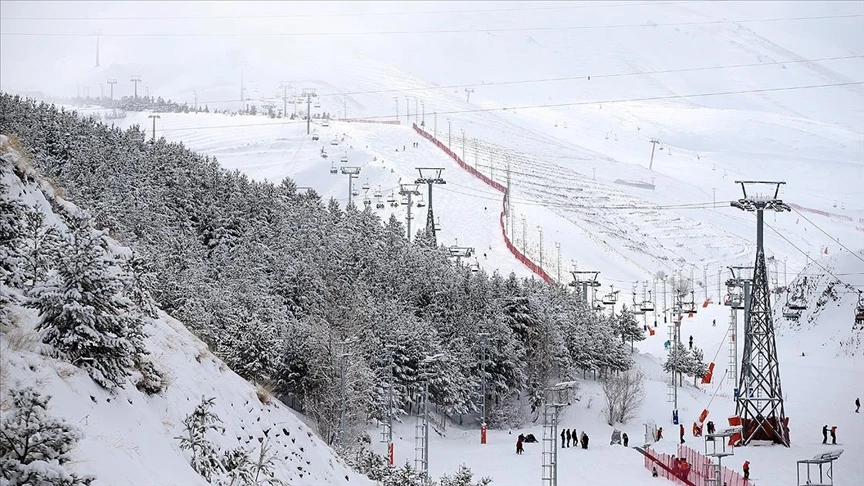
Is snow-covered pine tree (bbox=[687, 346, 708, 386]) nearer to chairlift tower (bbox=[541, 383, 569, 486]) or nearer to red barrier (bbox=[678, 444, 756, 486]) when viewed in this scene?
chairlift tower (bbox=[541, 383, 569, 486])

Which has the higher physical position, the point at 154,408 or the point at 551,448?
the point at 154,408

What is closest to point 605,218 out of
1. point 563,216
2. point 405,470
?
point 563,216

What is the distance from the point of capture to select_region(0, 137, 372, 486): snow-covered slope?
1541 cm

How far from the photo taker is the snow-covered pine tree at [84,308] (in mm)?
16000

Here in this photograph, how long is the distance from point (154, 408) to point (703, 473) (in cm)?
3070

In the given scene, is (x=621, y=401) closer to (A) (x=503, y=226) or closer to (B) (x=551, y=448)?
(B) (x=551, y=448)

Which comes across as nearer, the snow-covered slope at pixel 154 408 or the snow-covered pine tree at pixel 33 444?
the snow-covered pine tree at pixel 33 444

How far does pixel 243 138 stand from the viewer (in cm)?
19475

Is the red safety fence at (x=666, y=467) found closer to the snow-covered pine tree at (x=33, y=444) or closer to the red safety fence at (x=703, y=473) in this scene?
the red safety fence at (x=703, y=473)

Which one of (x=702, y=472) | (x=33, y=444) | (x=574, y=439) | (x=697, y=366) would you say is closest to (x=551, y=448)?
(x=702, y=472)

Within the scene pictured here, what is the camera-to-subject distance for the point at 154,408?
1936cm

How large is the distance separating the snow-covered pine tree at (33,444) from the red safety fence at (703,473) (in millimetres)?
32287

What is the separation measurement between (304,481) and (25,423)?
11885mm

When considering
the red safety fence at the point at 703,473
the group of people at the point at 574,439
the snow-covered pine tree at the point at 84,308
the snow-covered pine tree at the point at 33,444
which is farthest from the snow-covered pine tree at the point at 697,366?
the snow-covered pine tree at the point at 33,444
